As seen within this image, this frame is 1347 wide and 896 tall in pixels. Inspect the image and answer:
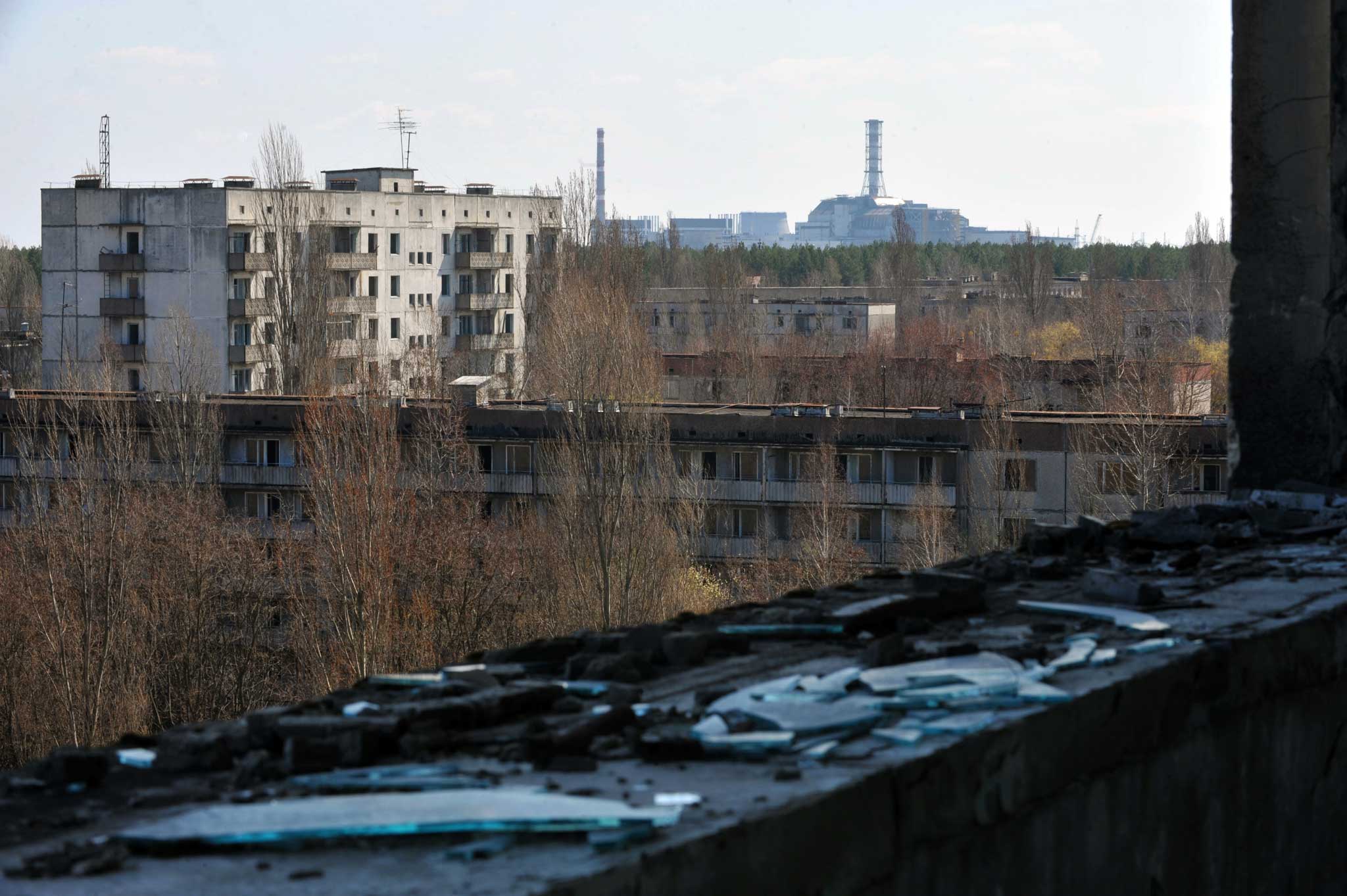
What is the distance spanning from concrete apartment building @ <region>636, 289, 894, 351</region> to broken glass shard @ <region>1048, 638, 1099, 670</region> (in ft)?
143

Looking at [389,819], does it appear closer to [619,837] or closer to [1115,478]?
[619,837]

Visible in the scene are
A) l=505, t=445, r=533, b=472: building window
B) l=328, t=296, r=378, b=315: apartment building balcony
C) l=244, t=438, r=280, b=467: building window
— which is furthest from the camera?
l=328, t=296, r=378, b=315: apartment building balcony

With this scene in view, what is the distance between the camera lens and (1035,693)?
2.28 meters

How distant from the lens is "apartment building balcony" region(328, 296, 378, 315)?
1480 inches

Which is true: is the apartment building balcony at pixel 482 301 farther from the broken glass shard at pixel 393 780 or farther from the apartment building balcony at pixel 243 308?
the broken glass shard at pixel 393 780

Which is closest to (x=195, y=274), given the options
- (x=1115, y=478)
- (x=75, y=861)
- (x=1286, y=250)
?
(x=1115, y=478)

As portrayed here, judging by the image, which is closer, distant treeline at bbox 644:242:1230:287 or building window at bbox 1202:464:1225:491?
building window at bbox 1202:464:1225:491

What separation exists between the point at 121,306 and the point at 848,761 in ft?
122

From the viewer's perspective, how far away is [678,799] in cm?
185

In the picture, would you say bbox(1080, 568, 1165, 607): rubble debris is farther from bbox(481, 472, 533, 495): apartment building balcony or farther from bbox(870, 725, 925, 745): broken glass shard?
bbox(481, 472, 533, 495): apartment building balcony

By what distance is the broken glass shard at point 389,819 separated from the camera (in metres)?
1.74

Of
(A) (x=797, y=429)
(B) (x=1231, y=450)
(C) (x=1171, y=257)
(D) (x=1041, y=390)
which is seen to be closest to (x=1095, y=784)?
(B) (x=1231, y=450)

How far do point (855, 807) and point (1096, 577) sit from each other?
1579 millimetres

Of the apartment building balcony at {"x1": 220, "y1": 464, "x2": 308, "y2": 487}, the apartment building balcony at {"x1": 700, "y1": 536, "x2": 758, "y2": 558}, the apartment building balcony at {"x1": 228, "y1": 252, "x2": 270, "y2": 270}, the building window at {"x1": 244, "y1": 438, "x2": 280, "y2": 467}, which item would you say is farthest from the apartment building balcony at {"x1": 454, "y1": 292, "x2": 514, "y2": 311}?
the apartment building balcony at {"x1": 700, "y1": 536, "x2": 758, "y2": 558}
